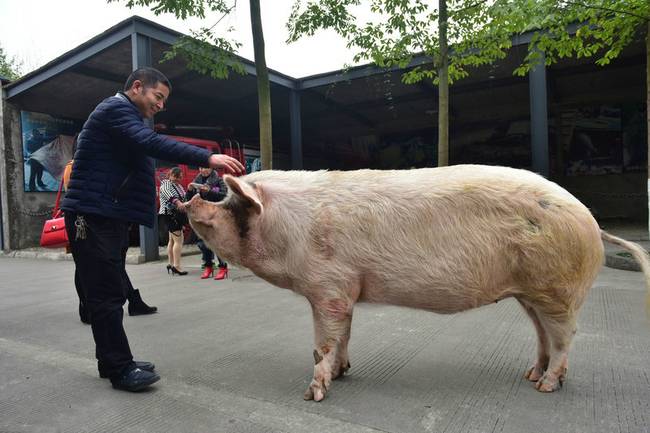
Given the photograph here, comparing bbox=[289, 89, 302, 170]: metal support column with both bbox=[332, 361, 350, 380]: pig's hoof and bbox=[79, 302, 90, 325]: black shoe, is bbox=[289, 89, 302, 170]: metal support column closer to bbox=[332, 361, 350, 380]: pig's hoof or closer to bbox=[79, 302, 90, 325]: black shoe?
bbox=[79, 302, 90, 325]: black shoe

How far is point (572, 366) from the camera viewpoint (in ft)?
9.57

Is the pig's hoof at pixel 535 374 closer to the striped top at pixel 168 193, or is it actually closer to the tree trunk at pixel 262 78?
the tree trunk at pixel 262 78

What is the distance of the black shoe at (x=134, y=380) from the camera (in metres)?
2.72

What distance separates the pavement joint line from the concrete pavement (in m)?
0.01

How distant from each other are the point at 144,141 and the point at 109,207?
1.61 feet

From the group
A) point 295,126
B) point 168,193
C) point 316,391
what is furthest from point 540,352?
point 295,126

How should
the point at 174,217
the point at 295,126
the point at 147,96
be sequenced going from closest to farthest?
the point at 147,96 → the point at 174,217 → the point at 295,126

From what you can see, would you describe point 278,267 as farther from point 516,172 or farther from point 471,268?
point 516,172

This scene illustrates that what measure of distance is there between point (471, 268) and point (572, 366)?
1190 millimetres

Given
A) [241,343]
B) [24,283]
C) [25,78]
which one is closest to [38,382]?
[241,343]

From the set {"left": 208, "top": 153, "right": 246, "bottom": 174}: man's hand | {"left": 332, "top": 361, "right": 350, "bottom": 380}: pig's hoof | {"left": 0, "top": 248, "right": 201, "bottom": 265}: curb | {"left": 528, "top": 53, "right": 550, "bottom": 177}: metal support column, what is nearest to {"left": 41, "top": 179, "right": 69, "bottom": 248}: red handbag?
{"left": 0, "top": 248, "right": 201, "bottom": 265}: curb

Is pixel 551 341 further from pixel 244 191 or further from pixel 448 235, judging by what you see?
pixel 244 191

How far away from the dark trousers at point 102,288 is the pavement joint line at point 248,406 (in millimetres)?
338

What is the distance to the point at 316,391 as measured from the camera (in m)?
2.53
